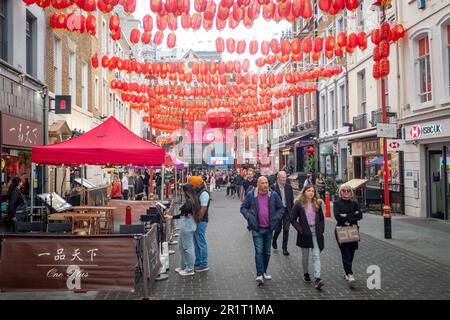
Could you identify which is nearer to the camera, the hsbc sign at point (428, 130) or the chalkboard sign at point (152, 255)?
the chalkboard sign at point (152, 255)

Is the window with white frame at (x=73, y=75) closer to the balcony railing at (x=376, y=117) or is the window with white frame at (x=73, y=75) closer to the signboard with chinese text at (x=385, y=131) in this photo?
the balcony railing at (x=376, y=117)

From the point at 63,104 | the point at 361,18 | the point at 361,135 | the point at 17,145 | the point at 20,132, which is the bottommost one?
the point at 17,145

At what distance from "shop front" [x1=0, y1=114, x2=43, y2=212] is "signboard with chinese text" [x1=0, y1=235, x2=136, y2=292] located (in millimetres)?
A: 5728

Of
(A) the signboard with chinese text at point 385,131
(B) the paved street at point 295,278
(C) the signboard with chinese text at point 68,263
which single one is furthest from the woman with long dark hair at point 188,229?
(A) the signboard with chinese text at point 385,131

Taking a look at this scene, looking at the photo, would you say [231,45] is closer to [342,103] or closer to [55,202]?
[55,202]

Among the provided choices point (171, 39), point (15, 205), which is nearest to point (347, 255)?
point (15, 205)

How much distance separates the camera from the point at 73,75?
20047 mm

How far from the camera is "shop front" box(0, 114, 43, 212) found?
12.3 metres

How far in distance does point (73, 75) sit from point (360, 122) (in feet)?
45.7

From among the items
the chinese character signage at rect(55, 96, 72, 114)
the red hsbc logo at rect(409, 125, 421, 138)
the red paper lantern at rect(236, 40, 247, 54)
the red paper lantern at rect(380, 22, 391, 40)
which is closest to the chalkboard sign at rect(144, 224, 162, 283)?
the red paper lantern at rect(236, 40, 247, 54)

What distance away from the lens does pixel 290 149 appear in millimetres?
39125

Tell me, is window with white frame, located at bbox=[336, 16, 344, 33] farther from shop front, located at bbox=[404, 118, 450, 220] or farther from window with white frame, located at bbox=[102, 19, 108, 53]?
window with white frame, located at bbox=[102, 19, 108, 53]

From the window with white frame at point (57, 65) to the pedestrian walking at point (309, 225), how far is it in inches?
530

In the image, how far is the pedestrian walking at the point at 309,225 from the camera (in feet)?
23.6
